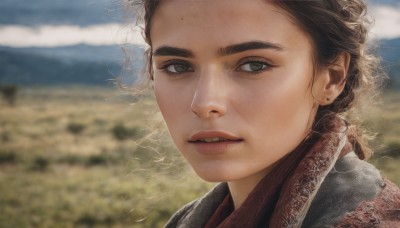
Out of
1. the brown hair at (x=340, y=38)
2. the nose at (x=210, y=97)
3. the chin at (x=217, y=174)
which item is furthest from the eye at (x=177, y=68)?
the chin at (x=217, y=174)

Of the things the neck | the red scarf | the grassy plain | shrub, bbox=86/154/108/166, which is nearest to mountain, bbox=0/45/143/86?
the grassy plain

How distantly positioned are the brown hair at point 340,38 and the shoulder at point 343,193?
0.31 metres

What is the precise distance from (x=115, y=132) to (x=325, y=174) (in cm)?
2776

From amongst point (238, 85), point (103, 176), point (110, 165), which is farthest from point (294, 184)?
point (110, 165)

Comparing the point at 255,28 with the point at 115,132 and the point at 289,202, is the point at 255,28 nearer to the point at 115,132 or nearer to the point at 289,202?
the point at 289,202

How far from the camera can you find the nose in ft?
5.87

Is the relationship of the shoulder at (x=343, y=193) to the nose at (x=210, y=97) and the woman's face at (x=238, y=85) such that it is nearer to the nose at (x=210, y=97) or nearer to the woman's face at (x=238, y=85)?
the woman's face at (x=238, y=85)

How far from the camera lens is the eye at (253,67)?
1.90 m

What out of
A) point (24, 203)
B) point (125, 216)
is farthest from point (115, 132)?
point (125, 216)

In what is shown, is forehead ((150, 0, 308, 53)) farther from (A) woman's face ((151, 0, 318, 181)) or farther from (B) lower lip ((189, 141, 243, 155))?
(B) lower lip ((189, 141, 243, 155))

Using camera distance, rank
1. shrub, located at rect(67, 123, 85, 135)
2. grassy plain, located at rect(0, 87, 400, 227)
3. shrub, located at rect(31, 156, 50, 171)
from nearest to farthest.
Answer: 1. grassy plain, located at rect(0, 87, 400, 227)
2. shrub, located at rect(31, 156, 50, 171)
3. shrub, located at rect(67, 123, 85, 135)

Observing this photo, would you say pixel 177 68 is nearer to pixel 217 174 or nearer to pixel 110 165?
pixel 217 174

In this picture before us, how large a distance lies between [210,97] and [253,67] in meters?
0.23

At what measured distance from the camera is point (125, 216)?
10.9 meters
